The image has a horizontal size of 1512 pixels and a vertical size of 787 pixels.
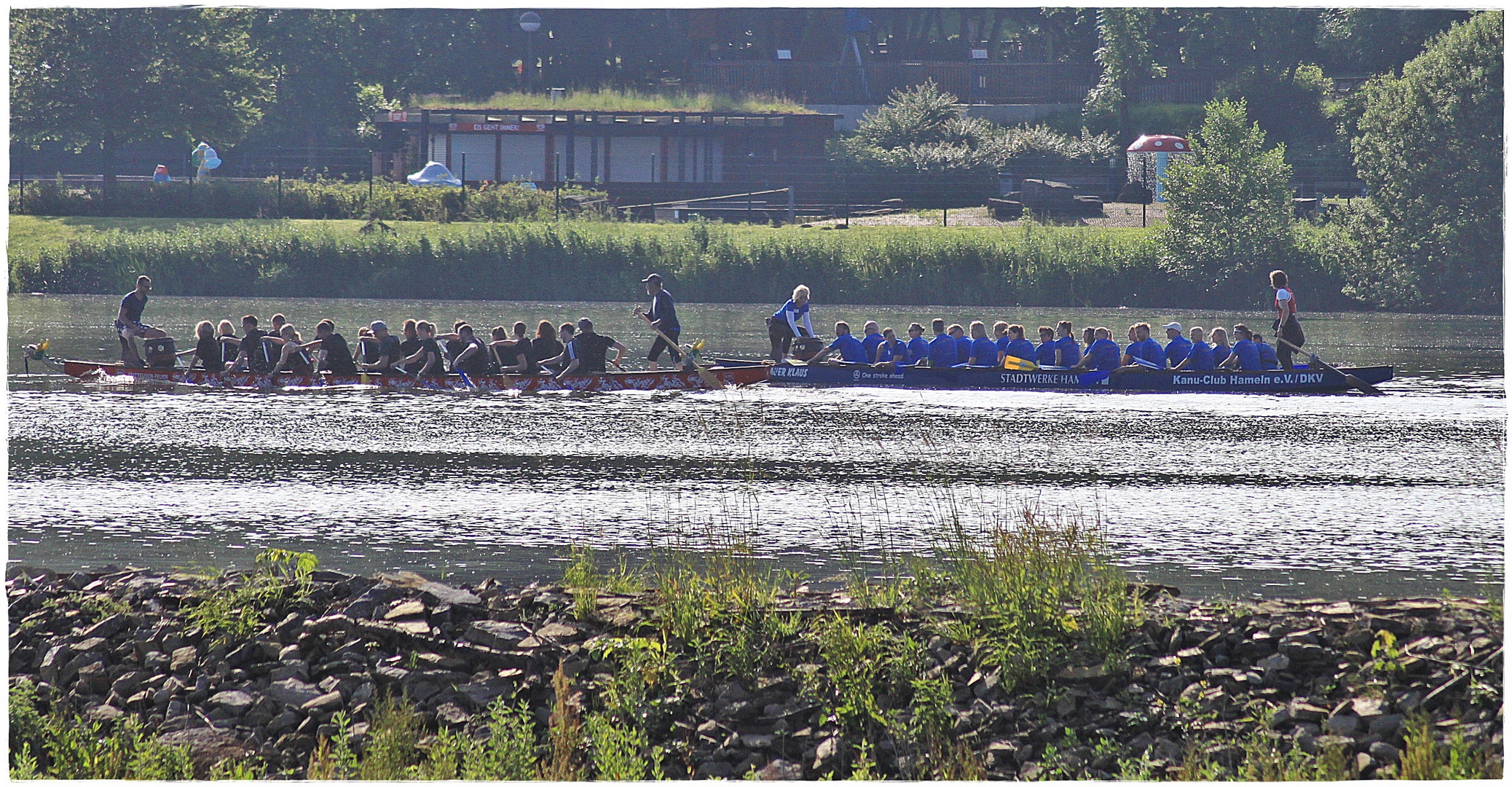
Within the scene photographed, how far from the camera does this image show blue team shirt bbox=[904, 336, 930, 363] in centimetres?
2641

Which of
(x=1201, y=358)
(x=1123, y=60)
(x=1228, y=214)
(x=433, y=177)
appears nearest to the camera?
(x=1201, y=358)

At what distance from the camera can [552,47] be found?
61844 millimetres

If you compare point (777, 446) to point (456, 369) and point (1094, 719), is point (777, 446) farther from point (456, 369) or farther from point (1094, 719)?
point (1094, 719)

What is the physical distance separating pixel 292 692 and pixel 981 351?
1876 centimetres

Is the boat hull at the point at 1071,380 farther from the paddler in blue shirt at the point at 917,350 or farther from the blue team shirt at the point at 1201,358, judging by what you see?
the paddler in blue shirt at the point at 917,350

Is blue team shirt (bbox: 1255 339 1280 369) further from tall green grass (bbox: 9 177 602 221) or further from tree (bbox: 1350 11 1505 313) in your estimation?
tall green grass (bbox: 9 177 602 221)

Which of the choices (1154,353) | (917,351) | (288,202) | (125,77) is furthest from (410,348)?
(125,77)

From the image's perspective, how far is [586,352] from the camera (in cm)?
2489

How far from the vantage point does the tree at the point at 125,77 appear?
51.8 meters

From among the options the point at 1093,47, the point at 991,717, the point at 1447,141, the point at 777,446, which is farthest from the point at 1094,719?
the point at 1093,47

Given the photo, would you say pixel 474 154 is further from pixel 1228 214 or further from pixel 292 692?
pixel 292 692

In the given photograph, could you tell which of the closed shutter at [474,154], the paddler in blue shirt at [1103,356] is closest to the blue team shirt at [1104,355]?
the paddler in blue shirt at [1103,356]

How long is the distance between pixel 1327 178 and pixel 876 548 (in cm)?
4549

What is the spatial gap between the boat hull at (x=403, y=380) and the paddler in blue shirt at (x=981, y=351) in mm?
3813
